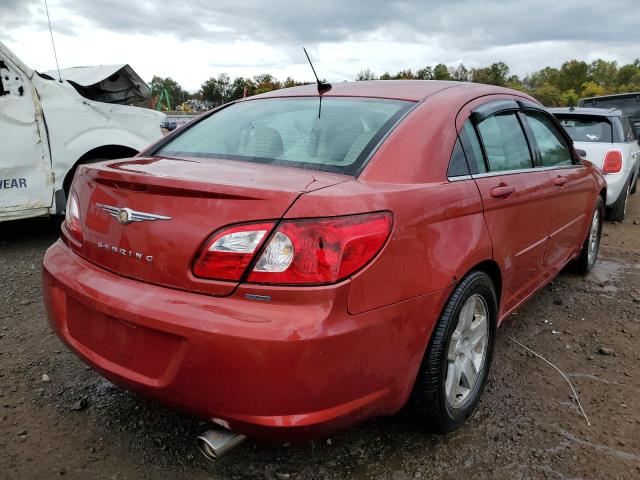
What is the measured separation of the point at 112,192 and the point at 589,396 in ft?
7.90

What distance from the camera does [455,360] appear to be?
2.22 metres

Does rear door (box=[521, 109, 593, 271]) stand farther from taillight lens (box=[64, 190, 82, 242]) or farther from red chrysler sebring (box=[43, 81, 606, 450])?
taillight lens (box=[64, 190, 82, 242])

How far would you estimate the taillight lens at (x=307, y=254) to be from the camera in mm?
1590

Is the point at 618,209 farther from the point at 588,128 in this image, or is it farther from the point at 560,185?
the point at 560,185

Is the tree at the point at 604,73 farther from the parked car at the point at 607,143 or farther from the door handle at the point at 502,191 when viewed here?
the door handle at the point at 502,191

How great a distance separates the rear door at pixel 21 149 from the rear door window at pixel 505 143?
3.97 metres

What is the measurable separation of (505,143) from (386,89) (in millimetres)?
717

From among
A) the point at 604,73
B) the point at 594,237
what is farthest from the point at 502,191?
the point at 604,73

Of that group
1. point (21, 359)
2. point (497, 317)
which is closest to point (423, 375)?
point (497, 317)

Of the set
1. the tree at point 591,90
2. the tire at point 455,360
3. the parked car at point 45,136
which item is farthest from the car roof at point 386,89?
the tree at point 591,90

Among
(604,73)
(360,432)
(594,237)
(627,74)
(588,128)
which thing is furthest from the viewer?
(604,73)

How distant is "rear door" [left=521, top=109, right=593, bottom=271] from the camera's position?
3191mm

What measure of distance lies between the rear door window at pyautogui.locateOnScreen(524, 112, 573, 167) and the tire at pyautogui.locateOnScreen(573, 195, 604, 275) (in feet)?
2.98

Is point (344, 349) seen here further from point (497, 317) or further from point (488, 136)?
point (488, 136)
